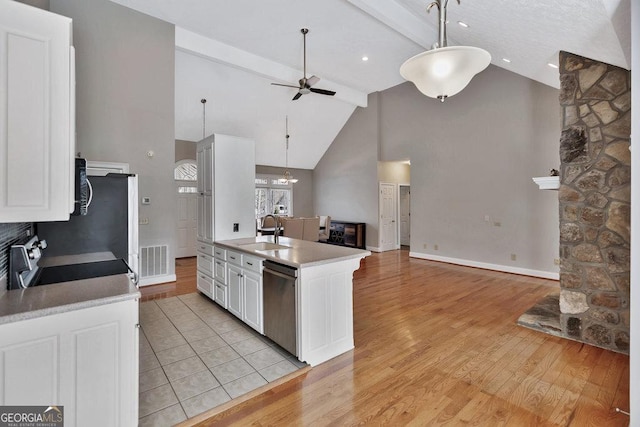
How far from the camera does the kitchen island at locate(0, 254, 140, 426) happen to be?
1.30 metres

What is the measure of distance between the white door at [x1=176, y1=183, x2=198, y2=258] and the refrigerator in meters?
4.36

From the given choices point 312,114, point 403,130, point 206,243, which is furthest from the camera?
point 312,114

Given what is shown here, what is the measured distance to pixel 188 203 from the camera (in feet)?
25.8

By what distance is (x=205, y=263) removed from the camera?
4.17 meters

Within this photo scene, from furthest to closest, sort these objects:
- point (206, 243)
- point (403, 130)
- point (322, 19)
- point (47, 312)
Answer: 1. point (403, 130)
2. point (322, 19)
3. point (206, 243)
4. point (47, 312)

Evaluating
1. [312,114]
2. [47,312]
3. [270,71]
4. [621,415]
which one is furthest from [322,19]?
[621,415]

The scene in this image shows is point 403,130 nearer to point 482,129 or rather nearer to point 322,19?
point 482,129

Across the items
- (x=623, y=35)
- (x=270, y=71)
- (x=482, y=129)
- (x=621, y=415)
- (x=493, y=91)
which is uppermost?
(x=270, y=71)

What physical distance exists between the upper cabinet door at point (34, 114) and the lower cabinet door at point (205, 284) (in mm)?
2662

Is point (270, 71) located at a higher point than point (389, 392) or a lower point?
higher

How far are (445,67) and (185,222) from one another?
7.49 m

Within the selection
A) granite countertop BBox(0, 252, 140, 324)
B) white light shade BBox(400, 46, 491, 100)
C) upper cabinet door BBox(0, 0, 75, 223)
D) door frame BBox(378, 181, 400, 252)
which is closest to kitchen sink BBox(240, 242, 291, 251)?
granite countertop BBox(0, 252, 140, 324)

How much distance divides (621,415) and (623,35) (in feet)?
8.33

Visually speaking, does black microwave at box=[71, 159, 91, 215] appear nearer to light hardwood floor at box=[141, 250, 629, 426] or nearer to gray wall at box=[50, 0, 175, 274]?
light hardwood floor at box=[141, 250, 629, 426]
